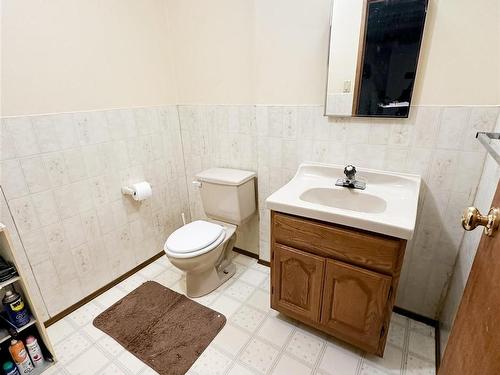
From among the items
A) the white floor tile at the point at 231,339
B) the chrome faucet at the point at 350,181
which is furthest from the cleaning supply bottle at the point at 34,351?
the chrome faucet at the point at 350,181

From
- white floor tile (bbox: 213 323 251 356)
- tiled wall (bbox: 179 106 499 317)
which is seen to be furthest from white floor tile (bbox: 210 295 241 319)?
tiled wall (bbox: 179 106 499 317)

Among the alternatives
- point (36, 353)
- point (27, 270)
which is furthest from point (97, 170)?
point (36, 353)

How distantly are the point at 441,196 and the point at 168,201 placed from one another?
6.10 feet

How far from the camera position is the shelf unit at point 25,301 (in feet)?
3.73

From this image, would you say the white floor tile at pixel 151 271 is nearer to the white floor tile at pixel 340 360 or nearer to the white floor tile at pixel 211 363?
the white floor tile at pixel 211 363

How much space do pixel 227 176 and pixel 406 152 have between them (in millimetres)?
1083

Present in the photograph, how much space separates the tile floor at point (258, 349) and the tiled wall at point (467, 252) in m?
0.20

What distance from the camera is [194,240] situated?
1.65 meters

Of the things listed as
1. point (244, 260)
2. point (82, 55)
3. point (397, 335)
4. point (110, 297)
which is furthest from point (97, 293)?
point (397, 335)

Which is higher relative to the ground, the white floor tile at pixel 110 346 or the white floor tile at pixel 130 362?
the white floor tile at pixel 110 346

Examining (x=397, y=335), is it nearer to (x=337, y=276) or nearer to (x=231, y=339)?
(x=337, y=276)

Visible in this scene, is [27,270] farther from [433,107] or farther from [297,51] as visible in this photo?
[433,107]

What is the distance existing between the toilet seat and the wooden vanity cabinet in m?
0.44

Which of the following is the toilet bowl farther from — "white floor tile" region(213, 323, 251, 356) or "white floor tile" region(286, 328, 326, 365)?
"white floor tile" region(286, 328, 326, 365)
